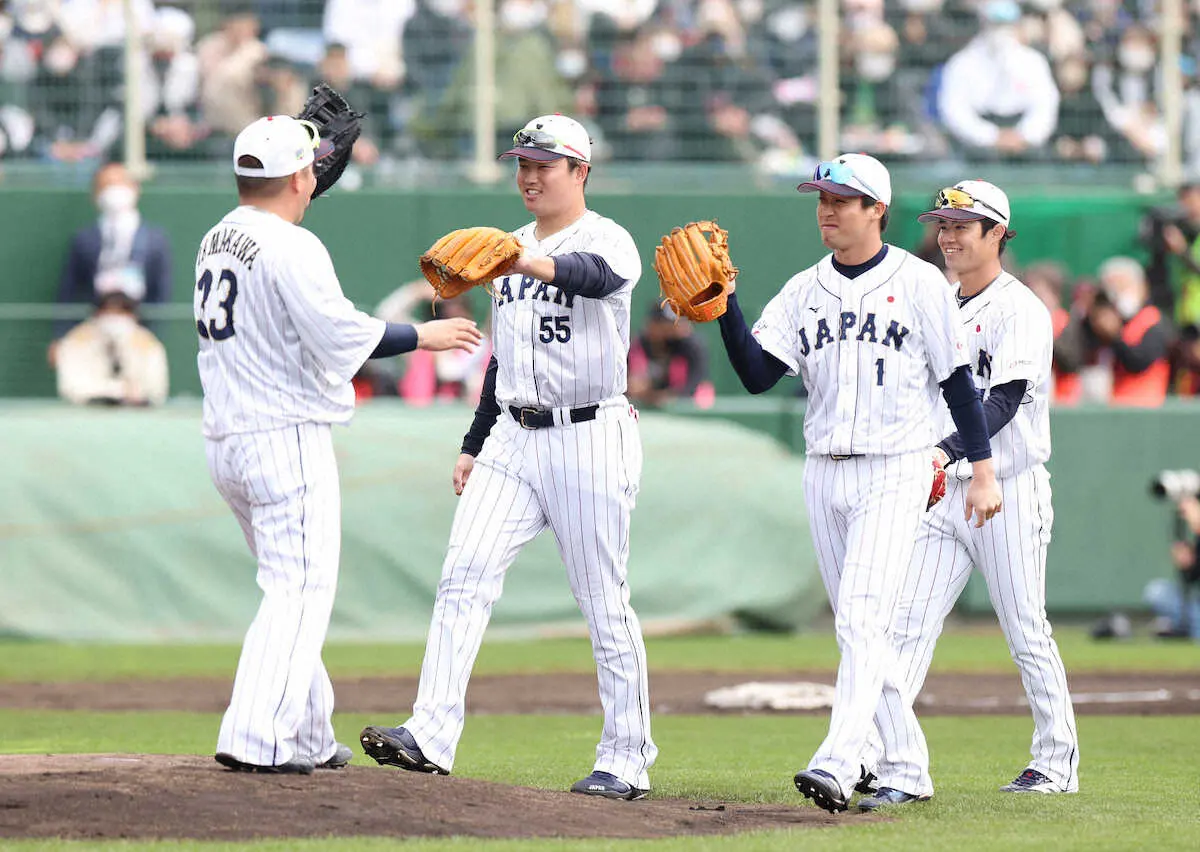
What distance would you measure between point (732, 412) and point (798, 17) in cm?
401

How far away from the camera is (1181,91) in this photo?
17781 millimetres

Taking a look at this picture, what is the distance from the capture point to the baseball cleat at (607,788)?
6.61 m

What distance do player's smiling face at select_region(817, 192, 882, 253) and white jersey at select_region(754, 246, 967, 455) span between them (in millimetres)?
108

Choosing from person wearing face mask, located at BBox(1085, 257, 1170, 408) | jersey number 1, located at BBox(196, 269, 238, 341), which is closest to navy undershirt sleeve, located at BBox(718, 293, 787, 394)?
jersey number 1, located at BBox(196, 269, 238, 341)

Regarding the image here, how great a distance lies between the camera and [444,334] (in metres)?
6.14

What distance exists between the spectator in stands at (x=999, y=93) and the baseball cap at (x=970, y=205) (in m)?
10.6

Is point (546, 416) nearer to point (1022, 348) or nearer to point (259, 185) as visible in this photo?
point (259, 185)

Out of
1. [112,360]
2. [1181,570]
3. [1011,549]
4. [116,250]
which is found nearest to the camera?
[1011,549]

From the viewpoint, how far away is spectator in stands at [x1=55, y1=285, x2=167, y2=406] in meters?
14.8

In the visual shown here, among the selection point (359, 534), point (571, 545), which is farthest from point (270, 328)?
point (359, 534)

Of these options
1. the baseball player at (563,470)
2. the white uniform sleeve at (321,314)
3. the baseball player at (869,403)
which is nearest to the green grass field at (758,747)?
the baseball player at (563,470)

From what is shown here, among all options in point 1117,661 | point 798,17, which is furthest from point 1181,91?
point 1117,661

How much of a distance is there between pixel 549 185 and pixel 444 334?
0.88m

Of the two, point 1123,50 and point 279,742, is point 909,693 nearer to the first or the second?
point 279,742
